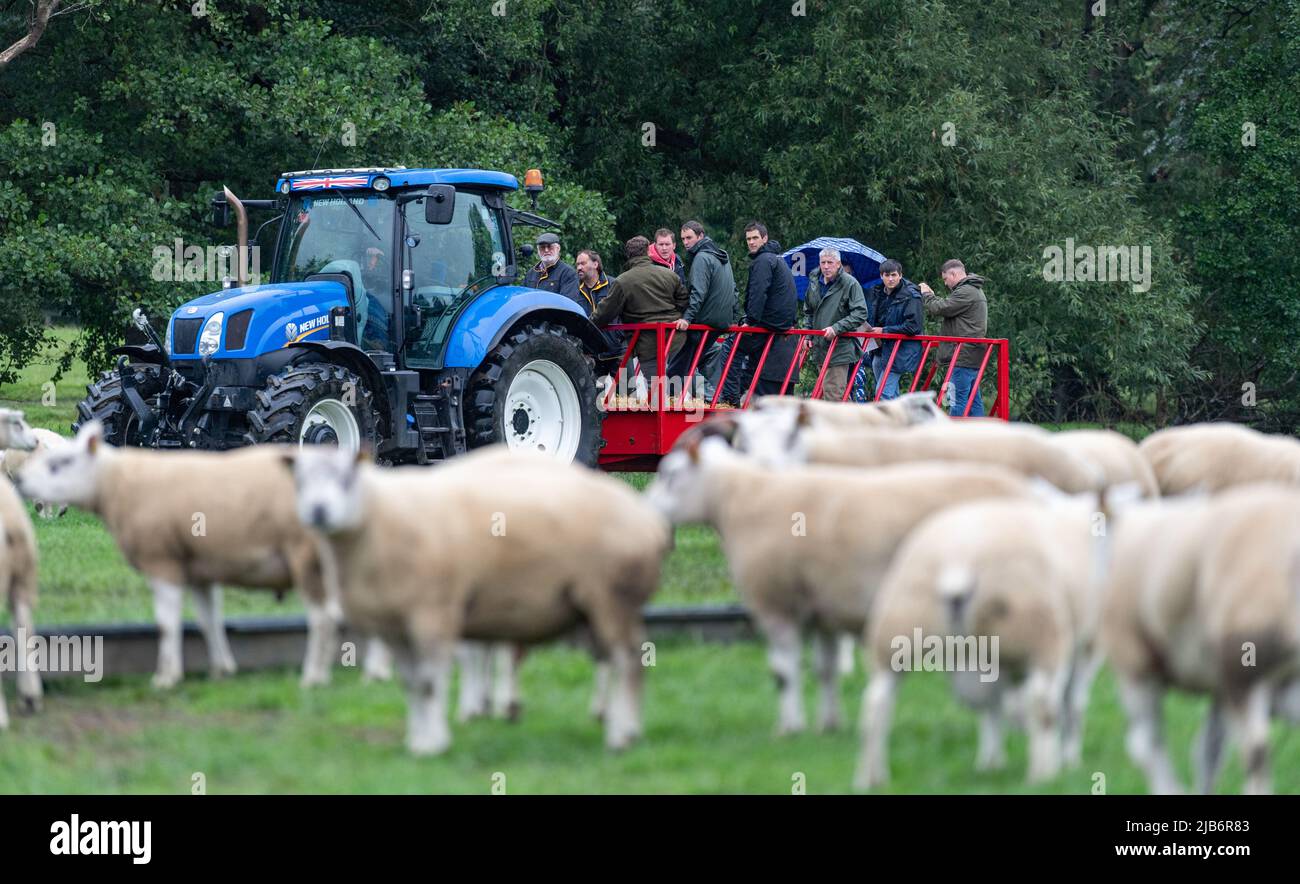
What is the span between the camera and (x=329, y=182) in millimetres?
15359

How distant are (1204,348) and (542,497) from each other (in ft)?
92.4

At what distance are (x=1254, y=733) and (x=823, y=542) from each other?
224 cm

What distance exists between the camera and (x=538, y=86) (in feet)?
87.9

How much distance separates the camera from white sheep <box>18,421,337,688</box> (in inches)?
356

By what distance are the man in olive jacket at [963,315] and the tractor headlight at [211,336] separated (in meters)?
7.30

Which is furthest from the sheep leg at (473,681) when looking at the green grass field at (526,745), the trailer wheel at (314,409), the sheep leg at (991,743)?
the trailer wheel at (314,409)

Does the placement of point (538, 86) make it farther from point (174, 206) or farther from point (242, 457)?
point (242, 457)

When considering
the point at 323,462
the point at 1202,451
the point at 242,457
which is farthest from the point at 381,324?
the point at 323,462

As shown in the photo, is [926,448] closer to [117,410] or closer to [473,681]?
[473,681]

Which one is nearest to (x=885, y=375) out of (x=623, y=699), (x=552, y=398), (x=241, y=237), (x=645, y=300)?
(x=645, y=300)

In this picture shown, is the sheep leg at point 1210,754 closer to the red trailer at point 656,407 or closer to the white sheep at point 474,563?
the white sheep at point 474,563

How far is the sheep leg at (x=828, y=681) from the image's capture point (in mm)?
7910

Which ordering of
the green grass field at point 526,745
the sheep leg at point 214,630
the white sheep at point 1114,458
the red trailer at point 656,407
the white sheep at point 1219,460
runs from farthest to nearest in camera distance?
the red trailer at point 656,407, the white sheep at point 1219,460, the white sheep at point 1114,458, the sheep leg at point 214,630, the green grass field at point 526,745

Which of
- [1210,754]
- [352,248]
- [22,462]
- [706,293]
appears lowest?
[1210,754]
